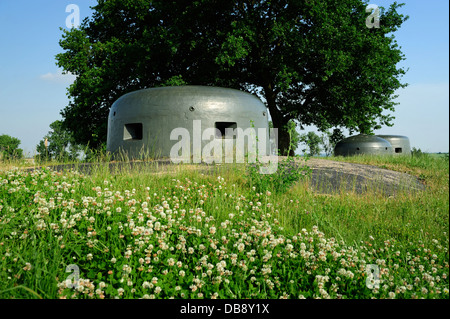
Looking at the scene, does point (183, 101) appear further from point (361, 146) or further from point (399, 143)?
point (399, 143)

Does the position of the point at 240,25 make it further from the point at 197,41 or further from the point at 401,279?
the point at 401,279

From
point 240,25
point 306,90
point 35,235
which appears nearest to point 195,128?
point 240,25

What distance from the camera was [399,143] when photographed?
111ft

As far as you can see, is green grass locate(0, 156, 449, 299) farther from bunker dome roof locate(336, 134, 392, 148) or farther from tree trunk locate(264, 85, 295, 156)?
bunker dome roof locate(336, 134, 392, 148)

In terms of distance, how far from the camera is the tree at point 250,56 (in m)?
16.7

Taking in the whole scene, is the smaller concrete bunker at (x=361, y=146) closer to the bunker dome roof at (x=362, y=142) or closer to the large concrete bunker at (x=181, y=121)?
the bunker dome roof at (x=362, y=142)

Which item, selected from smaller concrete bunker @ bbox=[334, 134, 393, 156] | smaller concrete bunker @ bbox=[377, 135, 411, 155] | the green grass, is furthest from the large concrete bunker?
smaller concrete bunker @ bbox=[377, 135, 411, 155]

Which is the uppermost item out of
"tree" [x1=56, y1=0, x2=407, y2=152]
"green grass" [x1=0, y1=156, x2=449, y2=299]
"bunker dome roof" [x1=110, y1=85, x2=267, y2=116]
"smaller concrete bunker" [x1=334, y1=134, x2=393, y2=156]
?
"tree" [x1=56, y1=0, x2=407, y2=152]

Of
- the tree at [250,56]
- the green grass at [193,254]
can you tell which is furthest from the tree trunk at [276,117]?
the green grass at [193,254]

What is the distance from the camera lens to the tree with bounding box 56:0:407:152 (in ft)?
54.9

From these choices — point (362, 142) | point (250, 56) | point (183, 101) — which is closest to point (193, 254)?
point (183, 101)

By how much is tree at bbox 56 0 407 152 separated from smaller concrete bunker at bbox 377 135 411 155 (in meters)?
13.8

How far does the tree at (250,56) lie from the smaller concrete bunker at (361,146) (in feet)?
22.4

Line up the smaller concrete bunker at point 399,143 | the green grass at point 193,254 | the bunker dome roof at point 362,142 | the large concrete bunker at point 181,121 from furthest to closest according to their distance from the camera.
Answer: the smaller concrete bunker at point 399,143, the bunker dome roof at point 362,142, the large concrete bunker at point 181,121, the green grass at point 193,254
